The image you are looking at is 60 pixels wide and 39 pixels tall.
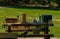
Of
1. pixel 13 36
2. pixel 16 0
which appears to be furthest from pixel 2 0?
pixel 13 36

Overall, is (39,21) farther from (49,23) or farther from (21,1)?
(21,1)

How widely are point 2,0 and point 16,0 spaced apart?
232 centimetres

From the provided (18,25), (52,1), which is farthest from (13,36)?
(52,1)

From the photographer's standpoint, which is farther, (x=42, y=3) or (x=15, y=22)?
(x=42, y=3)

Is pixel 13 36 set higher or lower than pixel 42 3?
higher

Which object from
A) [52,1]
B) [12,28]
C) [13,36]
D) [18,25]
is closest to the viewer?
[13,36]

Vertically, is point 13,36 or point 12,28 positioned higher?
point 13,36

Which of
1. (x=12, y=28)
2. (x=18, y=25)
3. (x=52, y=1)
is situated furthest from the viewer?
(x=52, y=1)

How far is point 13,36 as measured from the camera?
173 inches

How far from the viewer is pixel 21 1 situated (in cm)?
3688

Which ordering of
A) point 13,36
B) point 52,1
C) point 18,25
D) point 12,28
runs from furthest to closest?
point 52,1, point 12,28, point 18,25, point 13,36

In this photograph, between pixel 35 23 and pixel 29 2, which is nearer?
pixel 35 23

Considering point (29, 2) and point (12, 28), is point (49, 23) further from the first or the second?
point (29, 2)

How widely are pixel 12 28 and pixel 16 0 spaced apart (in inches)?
1171
